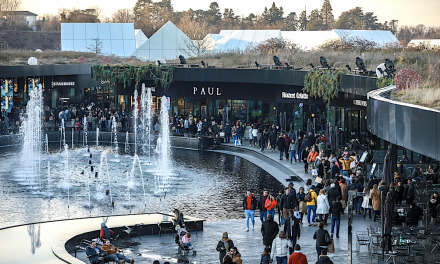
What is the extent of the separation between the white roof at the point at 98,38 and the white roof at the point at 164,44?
607 centimetres

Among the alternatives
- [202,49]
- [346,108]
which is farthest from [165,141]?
[202,49]

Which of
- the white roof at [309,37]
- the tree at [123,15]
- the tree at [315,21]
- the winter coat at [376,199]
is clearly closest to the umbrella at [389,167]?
the winter coat at [376,199]

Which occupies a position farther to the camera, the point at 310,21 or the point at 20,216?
the point at 310,21

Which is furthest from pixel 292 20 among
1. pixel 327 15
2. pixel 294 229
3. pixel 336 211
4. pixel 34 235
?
pixel 294 229

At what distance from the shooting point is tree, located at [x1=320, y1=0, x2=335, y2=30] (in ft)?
493

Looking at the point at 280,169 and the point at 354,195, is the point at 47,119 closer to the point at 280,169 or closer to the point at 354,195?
the point at 280,169

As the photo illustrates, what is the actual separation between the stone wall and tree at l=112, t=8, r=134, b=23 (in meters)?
47.8

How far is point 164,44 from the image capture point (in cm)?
7181

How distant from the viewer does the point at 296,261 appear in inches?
539

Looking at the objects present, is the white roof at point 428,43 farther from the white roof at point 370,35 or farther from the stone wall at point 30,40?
the stone wall at point 30,40

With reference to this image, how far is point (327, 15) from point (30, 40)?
7052cm

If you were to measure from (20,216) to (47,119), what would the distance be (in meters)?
26.3

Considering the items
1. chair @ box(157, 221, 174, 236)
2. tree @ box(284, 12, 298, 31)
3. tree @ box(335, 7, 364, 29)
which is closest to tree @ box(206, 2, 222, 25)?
tree @ box(284, 12, 298, 31)

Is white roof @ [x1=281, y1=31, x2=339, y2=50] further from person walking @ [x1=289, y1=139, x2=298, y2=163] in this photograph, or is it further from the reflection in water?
the reflection in water
